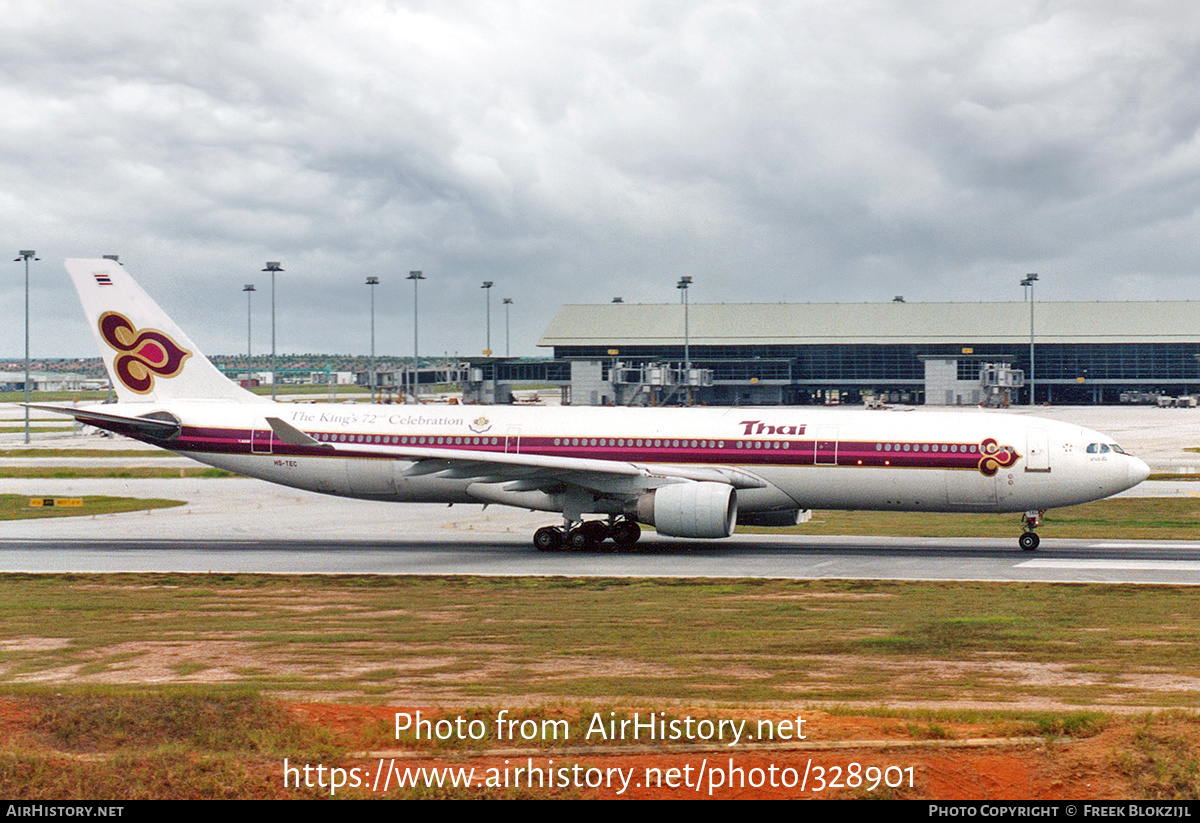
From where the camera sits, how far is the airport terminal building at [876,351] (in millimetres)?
147000

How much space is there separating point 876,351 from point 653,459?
126 metres

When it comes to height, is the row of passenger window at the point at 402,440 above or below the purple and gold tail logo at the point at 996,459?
above

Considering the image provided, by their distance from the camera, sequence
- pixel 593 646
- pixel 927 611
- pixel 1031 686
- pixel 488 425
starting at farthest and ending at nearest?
pixel 488 425 < pixel 927 611 < pixel 593 646 < pixel 1031 686

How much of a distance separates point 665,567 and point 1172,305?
148587 millimetres

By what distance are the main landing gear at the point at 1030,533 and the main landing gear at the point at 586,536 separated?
11235 millimetres

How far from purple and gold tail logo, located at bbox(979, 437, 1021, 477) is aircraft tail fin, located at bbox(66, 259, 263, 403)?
Answer: 23465mm

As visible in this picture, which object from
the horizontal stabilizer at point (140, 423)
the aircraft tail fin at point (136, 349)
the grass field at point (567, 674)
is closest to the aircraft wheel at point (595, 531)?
the grass field at point (567, 674)

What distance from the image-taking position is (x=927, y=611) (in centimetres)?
2403

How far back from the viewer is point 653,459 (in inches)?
1398

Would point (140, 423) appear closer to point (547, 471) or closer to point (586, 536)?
point (547, 471)

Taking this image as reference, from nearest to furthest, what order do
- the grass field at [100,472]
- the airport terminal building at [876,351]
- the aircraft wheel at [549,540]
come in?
the aircraft wheel at [549,540]
the grass field at [100,472]
the airport terminal building at [876,351]

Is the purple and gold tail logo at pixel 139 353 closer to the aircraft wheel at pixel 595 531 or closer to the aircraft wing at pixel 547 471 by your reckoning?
the aircraft wing at pixel 547 471
